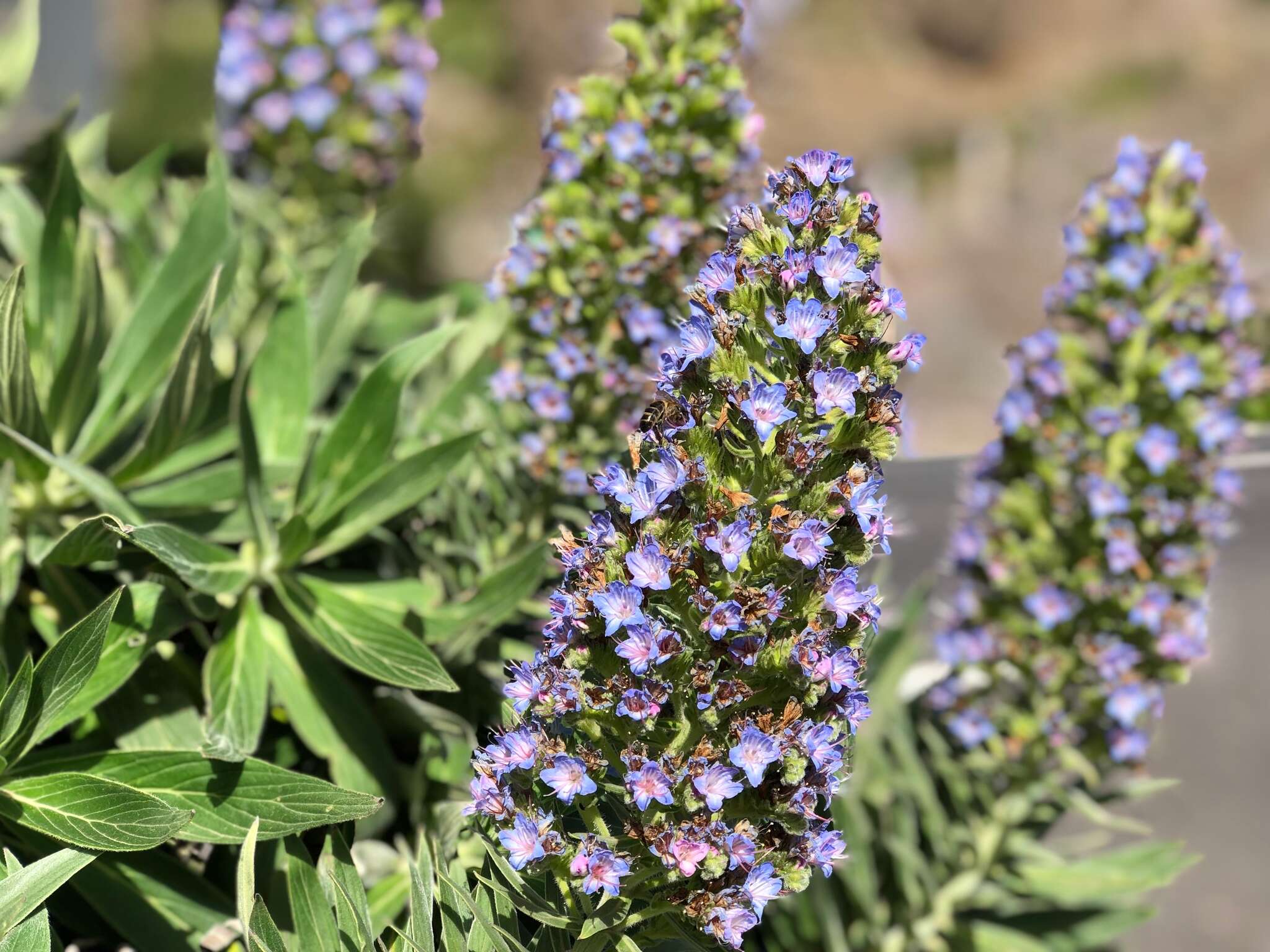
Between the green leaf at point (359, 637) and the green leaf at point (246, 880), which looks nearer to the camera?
the green leaf at point (246, 880)

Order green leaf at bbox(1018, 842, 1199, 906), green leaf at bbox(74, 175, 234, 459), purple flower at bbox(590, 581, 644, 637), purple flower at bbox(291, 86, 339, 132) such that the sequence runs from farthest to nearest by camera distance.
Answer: purple flower at bbox(291, 86, 339, 132) → green leaf at bbox(1018, 842, 1199, 906) → green leaf at bbox(74, 175, 234, 459) → purple flower at bbox(590, 581, 644, 637)

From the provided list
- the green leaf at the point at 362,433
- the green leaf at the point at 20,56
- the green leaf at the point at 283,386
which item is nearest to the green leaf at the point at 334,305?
the green leaf at the point at 283,386

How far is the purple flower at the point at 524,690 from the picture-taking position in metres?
1.18

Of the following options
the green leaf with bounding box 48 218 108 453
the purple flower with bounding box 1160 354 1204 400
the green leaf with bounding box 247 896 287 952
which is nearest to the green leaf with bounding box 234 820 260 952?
the green leaf with bounding box 247 896 287 952

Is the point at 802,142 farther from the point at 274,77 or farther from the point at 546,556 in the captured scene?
the point at 546,556

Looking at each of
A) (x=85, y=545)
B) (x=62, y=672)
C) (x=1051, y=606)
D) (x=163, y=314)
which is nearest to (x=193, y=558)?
(x=85, y=545)

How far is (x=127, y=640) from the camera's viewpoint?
1.52 meters

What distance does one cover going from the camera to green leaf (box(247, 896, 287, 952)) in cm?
118

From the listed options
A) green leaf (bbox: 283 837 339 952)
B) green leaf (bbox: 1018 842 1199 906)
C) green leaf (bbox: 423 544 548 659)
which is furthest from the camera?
green leaf (bbox: 1018 842 1199 906)

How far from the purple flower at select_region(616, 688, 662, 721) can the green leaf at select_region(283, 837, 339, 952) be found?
1.52 ft

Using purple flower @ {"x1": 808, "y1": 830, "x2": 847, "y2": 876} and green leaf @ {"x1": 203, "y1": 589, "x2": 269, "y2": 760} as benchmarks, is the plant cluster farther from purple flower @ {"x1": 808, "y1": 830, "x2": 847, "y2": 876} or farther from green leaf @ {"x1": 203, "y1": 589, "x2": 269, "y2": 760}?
green leaf @ {"x1": 203, "y1": 589, "x2": 269, "y2": 760}

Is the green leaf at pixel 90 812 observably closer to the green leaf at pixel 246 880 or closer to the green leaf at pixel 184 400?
the green leaf at pixel 246 880

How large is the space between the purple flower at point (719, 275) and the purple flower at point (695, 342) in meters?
0.04

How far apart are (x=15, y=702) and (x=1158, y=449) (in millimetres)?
1886
